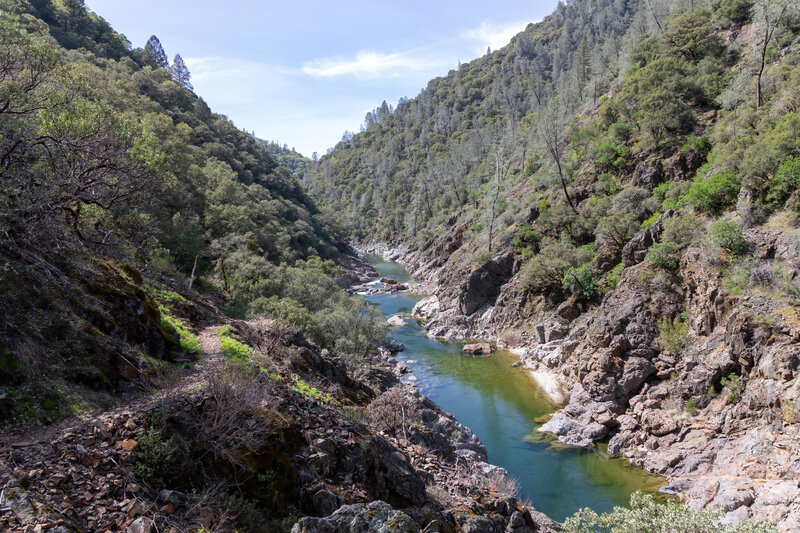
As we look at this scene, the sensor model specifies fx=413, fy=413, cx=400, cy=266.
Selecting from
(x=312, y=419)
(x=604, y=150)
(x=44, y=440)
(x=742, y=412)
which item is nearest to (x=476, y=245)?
(x=604, y=150)

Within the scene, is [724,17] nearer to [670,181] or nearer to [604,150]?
[604,150]

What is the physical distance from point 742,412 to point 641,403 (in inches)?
192

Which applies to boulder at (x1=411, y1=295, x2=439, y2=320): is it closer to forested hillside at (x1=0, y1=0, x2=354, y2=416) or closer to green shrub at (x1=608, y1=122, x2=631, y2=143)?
forested hillside at (x1=0, y1=0, x2=354, y2=416)

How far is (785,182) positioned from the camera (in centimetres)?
2067

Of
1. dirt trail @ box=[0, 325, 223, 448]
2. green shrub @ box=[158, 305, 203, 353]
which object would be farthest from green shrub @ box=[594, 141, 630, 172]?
dirt trail @ box=[0, 325, 223, 448]

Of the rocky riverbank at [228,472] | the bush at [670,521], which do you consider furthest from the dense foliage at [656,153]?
the rocky riverbank at [228,472]

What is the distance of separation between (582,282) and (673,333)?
375 inches

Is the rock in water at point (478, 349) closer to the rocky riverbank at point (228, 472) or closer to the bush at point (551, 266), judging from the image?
the bush at point (551, 266)

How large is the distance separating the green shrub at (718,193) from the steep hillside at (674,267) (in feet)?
0.27

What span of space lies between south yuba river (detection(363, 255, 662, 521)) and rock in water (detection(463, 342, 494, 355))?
0.77 m

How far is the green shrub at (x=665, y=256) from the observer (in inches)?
990

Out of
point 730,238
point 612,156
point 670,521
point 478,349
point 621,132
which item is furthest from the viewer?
point 621,132

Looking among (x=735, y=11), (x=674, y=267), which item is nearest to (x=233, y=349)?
(x=674, y=267)

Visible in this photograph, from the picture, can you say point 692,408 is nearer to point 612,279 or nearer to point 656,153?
point 612,279
